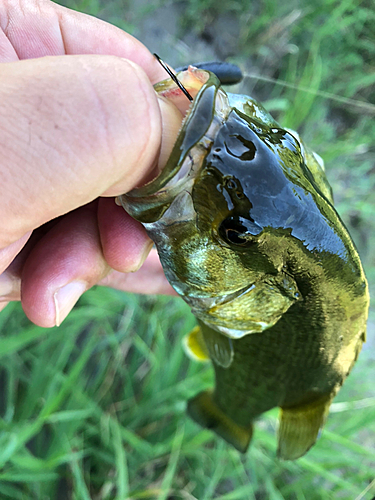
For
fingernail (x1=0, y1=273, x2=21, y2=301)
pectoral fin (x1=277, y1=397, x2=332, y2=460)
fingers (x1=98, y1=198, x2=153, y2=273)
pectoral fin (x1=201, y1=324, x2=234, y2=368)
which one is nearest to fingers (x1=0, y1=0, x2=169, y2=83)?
fingers (x1=98, y1=198, x2=153, y2=273)

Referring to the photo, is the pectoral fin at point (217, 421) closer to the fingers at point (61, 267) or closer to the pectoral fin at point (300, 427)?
the pectoral fin at point (300, 427)

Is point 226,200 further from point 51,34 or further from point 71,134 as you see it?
point 51,34

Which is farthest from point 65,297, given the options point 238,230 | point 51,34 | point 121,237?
point 51,34

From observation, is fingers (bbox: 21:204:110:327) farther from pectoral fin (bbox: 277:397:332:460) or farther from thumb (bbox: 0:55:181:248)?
pectoral fin (bbox: 277:397:332:460)

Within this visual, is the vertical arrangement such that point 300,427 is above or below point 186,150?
below

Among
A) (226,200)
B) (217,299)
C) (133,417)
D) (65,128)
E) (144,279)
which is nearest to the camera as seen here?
(65,128)

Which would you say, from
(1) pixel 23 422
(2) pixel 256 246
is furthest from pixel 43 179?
(1) pixel 23 422

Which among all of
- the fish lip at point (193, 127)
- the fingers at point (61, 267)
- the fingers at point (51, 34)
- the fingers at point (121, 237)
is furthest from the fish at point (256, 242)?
the fingers at point (51, 34)
